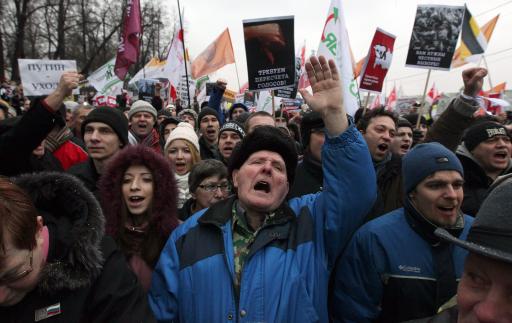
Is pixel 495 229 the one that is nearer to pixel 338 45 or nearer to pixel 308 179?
pixel 308 179

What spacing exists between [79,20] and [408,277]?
110 ft

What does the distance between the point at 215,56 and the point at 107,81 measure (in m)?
2.37

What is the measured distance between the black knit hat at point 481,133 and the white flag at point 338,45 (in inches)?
67.5

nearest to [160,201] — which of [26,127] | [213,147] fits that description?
[26,127]

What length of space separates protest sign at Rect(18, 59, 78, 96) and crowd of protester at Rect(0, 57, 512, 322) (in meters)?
2.67

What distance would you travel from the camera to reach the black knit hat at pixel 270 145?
207cm

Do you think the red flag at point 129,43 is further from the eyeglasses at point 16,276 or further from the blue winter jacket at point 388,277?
the eyeglasses at point 16,276

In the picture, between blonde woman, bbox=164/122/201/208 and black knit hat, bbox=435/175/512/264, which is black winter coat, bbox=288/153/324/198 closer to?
blonde woman, bbox=164/122/201/208

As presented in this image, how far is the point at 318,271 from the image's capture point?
1770 mm

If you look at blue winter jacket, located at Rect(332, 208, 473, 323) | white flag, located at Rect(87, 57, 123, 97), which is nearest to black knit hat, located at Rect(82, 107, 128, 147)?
blue winter jacket, located at Rect(332, 208, 473, 323)

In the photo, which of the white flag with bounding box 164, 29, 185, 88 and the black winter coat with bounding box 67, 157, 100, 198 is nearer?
the black winter coat with bounding box 67, 157, 100, 198

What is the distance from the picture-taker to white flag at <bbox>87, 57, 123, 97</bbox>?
8.35m

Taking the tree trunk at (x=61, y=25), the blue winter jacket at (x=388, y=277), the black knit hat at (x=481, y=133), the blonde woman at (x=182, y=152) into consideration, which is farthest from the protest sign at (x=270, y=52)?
the tree trunk at (x=61, y=25)

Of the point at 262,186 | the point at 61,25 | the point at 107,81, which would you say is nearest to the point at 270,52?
the point at 262,186
